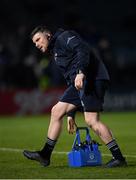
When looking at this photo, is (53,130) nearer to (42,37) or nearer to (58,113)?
(58,113)

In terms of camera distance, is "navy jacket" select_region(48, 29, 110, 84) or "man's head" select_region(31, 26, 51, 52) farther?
"man's head" select_region(31, 26, 51, 52)

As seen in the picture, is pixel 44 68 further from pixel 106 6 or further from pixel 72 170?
pixel 72 170

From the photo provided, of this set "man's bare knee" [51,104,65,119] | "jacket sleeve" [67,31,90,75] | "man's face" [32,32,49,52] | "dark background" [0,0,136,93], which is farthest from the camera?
"dark background" [0,0,136,93]

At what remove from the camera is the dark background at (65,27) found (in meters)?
25.5

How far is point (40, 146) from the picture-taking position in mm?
13633

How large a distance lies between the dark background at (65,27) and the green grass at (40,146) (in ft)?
12.4

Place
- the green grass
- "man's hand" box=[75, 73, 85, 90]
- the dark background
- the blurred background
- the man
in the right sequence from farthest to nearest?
the dark background → the blurred background → the man → "man's hand" box=[75, 73, 85, 90] → the green grass

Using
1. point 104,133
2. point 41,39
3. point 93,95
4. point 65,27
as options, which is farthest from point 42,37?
point 65,27

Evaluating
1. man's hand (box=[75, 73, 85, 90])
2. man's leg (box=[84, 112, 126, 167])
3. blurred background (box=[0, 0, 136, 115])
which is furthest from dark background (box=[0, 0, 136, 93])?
man's hand (box=[75, 73, 85, 90])

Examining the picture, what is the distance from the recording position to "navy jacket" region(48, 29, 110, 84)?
33.0ft

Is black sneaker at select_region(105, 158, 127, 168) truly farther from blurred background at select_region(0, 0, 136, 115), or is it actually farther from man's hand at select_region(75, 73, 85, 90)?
blurred background at select_region(0, 0, 136, 115)

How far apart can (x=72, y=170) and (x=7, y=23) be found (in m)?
19.6

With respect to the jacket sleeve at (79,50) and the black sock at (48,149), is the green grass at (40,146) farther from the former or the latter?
the jacket sleeve at (79,50)

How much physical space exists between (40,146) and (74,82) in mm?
3502
